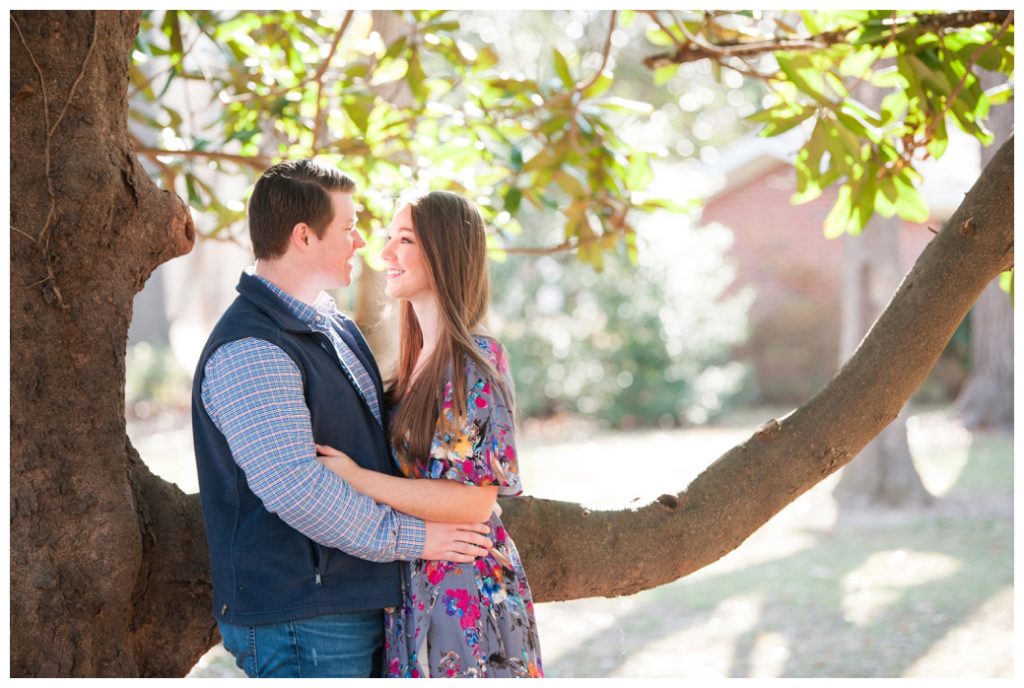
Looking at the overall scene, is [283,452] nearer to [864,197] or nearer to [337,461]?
[337,461]

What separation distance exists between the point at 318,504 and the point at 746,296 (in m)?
15.9

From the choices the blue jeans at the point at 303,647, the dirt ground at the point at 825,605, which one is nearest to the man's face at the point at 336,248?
the blue jeans at the point at 303,647

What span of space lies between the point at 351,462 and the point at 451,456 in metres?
0.22

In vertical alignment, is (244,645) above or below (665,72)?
below

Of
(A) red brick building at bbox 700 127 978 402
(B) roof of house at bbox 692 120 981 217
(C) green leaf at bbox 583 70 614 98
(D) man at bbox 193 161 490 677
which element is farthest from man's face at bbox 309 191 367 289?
(A) red brick building at bbox 700 127 978 402

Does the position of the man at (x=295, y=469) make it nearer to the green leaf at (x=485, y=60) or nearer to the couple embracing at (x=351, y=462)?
the couple embracing at (x=351, y=462)

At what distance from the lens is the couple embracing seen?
232 centimetres

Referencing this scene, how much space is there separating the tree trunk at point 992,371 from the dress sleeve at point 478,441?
13.1 meters

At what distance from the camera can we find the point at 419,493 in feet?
7.99

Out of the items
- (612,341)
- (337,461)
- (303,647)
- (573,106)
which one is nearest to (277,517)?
(337,461)
